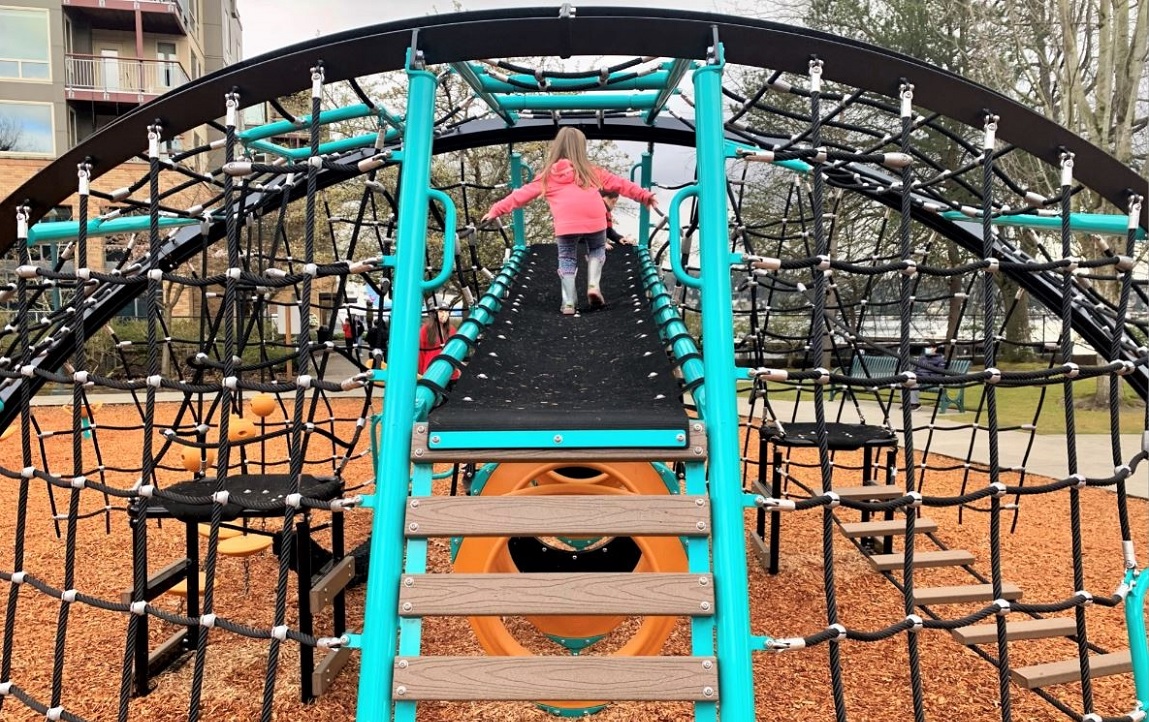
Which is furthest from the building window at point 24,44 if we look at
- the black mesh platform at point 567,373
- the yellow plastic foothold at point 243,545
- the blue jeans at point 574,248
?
the yellow plastic foothold at point 243,545

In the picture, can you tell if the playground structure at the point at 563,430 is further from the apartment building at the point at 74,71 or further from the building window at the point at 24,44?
the building window at the point at 24,44

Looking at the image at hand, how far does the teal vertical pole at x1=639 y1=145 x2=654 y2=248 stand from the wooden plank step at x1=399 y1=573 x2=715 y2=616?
4499 mm

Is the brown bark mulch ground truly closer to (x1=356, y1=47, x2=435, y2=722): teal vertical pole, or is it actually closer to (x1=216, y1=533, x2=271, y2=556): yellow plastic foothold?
(x1=216, y1=533, x2=271, y2=556): yellow plastic foothold

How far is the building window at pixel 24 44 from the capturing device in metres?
18.7

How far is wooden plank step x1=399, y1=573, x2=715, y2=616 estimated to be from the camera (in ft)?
6.86

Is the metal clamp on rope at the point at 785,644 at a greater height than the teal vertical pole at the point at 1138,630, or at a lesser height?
greater

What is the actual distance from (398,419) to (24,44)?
22936 millimetres

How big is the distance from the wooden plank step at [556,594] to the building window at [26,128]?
2219 cm

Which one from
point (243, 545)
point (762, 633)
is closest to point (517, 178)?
point (243, 545)

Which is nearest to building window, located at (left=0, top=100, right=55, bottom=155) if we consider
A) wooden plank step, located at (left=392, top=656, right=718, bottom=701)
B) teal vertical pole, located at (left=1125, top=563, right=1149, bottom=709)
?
wooden plank step, located at (left=392, top=656, right=718, bottom=701)

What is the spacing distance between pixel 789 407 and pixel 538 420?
1021 cm

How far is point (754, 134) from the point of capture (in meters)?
4.48

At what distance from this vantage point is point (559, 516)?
7.25ft

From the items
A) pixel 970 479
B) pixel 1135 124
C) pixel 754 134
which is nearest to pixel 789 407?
pixel 970 479
